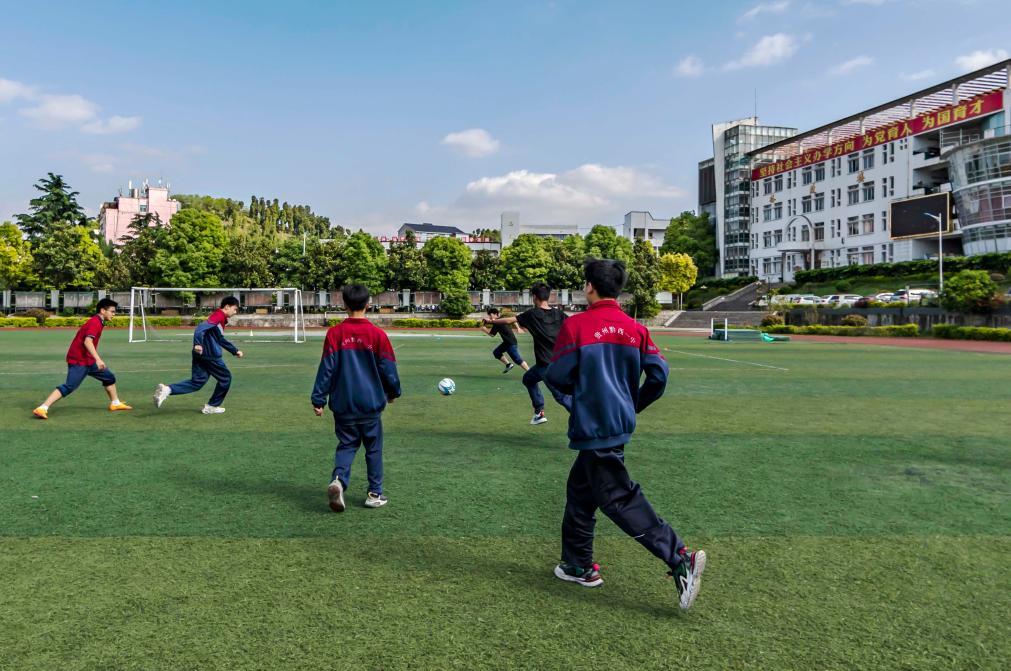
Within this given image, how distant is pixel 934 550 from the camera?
16.0 feet

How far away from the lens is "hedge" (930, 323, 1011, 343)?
115 feet

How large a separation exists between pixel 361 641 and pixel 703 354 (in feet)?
80.2

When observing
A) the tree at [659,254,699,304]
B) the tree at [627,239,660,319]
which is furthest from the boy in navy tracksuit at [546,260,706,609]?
the tree at [659,254,699,304]

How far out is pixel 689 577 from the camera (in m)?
3.87

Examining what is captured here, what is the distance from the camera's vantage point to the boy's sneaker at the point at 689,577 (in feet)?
12.6

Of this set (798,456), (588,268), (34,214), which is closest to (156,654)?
(588,268)

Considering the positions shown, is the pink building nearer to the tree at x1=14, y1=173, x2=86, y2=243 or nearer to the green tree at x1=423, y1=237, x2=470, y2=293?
the tree at x1=14, y1=173, x2=86, y2=243

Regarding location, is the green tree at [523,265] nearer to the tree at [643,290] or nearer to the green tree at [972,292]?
the tree at [643,290]

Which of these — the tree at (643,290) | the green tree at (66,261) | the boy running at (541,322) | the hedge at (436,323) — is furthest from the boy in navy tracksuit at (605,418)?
the green tree at (66,261)

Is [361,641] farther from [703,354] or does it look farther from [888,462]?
[703,354]

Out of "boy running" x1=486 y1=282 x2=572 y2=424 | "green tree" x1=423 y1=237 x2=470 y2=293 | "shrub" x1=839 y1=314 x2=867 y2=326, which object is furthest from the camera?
"green tree" x1=423 y1=237 x2=470 y2=293

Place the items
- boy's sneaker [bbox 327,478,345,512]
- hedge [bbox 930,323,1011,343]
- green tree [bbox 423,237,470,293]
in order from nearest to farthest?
boy's sneaker [bbox 327,478,345,512] < hedge [bbox 930,323,1011,343] < green tree [bbox 423,237,470,293]

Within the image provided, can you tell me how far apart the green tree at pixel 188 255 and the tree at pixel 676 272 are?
47417 mm

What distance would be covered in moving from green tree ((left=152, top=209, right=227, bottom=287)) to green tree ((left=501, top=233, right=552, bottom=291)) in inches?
1117
